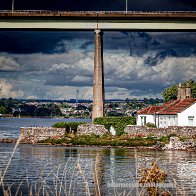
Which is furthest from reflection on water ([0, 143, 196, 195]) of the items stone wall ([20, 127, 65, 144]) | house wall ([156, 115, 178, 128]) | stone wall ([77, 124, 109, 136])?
stone wall ([77, 124, 109, 136])

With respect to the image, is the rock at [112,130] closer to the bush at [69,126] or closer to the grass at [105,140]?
the grass at [105,140]

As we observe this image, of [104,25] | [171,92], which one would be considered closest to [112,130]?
[104,25]

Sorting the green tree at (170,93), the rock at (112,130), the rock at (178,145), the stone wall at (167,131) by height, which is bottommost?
the rock at (178,145)

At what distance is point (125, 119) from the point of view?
67.7m

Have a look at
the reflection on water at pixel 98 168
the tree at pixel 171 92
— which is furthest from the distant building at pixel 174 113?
the tree at pixel 171 92

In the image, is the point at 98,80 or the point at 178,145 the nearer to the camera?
the point at 178,145

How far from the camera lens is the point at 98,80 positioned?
237ft

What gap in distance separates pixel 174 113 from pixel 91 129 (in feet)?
28.1

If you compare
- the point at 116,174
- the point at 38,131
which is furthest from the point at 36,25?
the point at 116,174

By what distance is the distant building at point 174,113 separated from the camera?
201ft

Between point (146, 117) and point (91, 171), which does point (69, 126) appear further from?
point (91, 171)

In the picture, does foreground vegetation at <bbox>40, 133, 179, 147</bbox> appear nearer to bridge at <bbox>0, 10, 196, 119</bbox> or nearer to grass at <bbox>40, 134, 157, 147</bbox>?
grass at <bbox>40, 134, 157, 147</bbox>

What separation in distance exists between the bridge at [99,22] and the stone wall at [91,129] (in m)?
6.16

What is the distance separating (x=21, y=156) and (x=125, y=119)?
22.7 m
